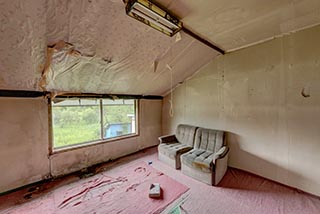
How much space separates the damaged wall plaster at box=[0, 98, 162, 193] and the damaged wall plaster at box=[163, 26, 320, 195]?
3.23 metres

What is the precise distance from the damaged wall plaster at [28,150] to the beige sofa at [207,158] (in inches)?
88.3

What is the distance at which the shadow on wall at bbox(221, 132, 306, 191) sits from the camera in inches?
105

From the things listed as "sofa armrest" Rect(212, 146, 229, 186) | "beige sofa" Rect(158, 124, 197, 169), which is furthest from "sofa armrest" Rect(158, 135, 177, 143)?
"sofa armrest" Rect(212, 146, 229, 186)

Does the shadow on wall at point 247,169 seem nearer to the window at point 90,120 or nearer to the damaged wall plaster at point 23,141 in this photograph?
the window at point 90,120

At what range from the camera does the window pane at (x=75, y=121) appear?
3125mm

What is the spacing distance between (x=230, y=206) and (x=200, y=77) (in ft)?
9.33

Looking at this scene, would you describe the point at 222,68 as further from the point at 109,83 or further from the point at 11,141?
the point at 11,141

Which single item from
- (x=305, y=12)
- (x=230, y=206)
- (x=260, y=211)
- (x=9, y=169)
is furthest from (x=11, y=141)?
(x=305, y=12)

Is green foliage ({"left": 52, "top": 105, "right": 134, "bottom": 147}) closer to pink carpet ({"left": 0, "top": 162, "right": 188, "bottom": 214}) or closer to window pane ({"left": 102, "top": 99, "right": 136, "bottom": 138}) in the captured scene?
window pane ({"left": 102, "top": 99, "right": 136, "bottom": 138})

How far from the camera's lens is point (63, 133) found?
3219 millimetres

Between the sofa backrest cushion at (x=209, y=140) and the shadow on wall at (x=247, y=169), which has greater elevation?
the sofa backrest cushion at (x=209, y=140)

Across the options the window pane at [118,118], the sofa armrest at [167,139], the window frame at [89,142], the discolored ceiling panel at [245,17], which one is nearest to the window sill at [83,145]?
the window frame at [89,142]

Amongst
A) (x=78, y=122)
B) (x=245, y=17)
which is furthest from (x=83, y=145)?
(x=245, y=17)

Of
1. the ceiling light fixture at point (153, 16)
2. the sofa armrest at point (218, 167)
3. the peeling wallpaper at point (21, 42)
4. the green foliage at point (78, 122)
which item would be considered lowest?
the sofa armrest at point (218, 167)
